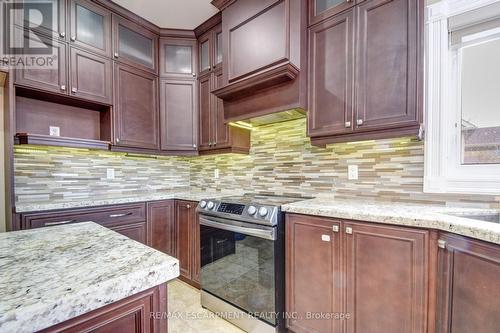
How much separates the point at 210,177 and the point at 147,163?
797 millimetres

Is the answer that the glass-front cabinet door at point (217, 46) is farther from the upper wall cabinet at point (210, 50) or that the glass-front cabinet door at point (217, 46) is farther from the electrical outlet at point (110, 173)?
the electrical outlet at point (110, 173)

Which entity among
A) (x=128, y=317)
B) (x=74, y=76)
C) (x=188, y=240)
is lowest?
(x=188, y=240)

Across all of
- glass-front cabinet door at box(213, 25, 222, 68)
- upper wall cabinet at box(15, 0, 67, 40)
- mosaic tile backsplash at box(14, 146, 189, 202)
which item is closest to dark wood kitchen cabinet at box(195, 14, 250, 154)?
glass-front cabinet door at box(213, 25, 222, 68)

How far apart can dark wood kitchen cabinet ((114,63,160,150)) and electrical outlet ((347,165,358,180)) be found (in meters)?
2.01

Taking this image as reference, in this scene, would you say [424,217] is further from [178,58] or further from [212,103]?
[178,58]

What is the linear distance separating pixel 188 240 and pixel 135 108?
150 centimetres

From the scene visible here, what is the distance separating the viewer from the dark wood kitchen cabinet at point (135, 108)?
2.34 metres

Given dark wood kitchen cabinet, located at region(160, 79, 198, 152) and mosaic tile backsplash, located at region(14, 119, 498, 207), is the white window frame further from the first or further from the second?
dark wood kitchen cabinet, located at region(160, 79, 198, 152)

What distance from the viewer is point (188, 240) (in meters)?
2.38

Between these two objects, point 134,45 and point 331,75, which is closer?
point 331,75

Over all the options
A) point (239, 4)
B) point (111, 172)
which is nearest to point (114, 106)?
point (111, 172)

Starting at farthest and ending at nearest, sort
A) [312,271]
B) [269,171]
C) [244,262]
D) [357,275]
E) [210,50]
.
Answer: [210,50] < [269,171] < [244,262] < [312,271] < [357,275]

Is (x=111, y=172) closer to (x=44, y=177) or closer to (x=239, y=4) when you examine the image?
(x=44, y=177)

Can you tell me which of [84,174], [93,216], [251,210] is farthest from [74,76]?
[251,210]
